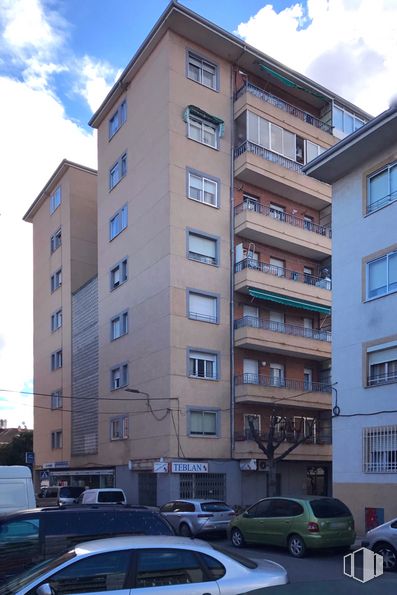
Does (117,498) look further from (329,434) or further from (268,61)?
(268,61)

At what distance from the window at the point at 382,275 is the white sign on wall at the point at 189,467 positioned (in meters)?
12.2

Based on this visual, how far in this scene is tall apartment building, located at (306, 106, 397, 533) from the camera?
19.0 metres

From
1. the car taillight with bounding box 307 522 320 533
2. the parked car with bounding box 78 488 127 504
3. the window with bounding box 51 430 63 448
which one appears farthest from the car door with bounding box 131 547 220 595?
the window with bounding box 51 430 63 448

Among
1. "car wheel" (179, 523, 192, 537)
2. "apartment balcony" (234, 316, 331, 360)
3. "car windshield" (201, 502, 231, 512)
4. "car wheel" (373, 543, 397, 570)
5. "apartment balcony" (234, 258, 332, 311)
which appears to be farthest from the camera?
"apartment balcony" (234, 258, 332, 311)

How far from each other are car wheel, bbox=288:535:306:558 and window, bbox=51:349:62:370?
29.5 m

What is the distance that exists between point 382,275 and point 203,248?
12.6 m

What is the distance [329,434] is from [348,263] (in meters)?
14.4

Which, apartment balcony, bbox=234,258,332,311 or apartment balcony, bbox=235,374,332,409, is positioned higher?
apartment balcony, bbox=234,258,332,311

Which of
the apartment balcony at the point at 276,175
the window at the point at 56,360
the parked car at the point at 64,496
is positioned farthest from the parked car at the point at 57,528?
the window at the point at 56,360

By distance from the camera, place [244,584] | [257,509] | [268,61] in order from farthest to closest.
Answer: [268,61]
[257,509]
[244,584]

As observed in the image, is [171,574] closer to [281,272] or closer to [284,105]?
[281,272]

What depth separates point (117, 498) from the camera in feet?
79.8

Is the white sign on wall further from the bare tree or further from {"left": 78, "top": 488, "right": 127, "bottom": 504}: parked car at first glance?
{"left": 78, "top": 488, "right": 127, "bottom": 504}: parked car

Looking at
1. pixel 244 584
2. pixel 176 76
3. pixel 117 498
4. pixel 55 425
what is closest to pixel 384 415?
pixel 117 498
